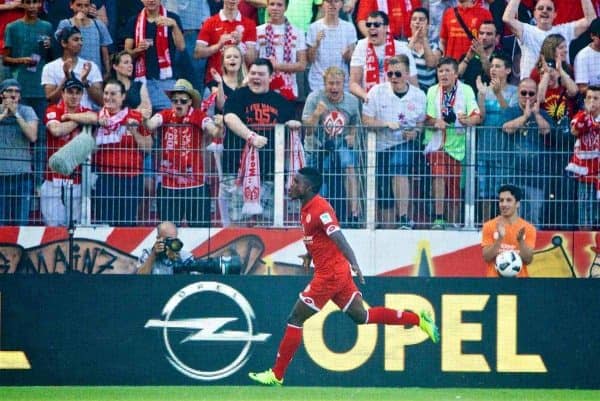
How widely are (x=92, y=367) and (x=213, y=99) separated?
3681 millimetres

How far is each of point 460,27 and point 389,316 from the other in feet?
16.0

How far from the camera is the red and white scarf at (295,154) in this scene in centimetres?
1230

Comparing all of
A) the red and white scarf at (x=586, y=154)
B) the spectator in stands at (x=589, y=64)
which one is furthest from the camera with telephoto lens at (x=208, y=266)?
the spectator in stands at (x=589, y=64)

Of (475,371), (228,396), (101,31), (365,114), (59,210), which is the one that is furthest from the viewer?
(101,31)

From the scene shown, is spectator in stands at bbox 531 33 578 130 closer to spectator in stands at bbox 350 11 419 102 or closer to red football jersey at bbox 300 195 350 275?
spectator in stands at bbox 350 11 419 102

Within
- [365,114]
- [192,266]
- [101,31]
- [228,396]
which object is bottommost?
[228,396]

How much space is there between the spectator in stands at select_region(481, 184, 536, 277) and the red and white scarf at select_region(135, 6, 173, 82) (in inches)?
179

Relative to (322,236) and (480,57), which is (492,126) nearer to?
(480,57)

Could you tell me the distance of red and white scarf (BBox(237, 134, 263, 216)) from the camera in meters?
12.2

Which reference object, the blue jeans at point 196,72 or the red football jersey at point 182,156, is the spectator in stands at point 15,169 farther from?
the blue jeans at point 196,72

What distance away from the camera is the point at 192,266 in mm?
12023

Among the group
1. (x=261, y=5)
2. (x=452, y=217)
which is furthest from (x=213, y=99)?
(x=452, y=217)

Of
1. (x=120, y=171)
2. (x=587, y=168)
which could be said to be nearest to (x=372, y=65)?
(x=587, y=168)

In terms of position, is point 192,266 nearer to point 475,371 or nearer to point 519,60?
point 475,371
